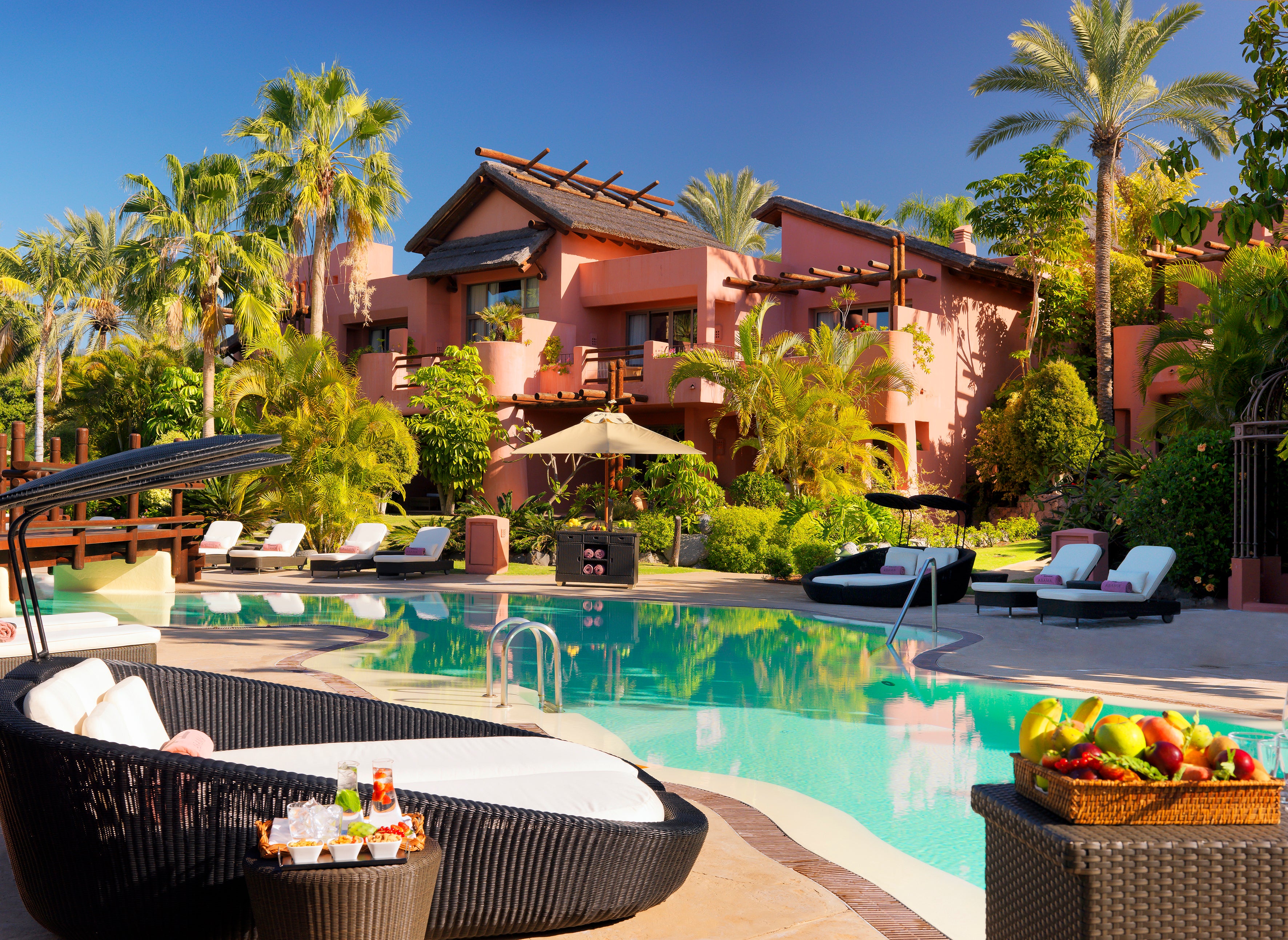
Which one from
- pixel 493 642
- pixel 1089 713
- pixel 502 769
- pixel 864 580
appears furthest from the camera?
pixel 864 580

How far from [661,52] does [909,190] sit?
2081cm

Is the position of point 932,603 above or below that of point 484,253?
below

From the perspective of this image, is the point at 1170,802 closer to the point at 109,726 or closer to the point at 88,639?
the point at 109,726

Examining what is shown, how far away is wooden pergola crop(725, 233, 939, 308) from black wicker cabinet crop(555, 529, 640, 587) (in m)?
10.2

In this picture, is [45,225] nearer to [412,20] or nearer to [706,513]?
[412,20]

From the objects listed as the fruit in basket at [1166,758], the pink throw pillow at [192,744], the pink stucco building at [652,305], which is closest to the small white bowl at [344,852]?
the pink throw pillow at [192,744]

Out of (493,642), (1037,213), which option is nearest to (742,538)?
(493,642)

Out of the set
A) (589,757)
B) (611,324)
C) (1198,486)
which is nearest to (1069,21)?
(611,324)

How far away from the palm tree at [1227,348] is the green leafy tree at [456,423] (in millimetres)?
13952

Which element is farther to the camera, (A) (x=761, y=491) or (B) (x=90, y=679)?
(A) (x=761, y=491)

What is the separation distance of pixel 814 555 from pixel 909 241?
11.7 meters

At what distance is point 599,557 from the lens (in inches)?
665

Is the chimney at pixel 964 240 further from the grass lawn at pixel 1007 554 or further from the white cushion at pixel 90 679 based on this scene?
the white cushion at pixel 90 679

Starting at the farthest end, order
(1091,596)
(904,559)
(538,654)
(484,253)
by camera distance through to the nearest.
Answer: (484,253)
(904,559)
(1091,596)
(538,654)
